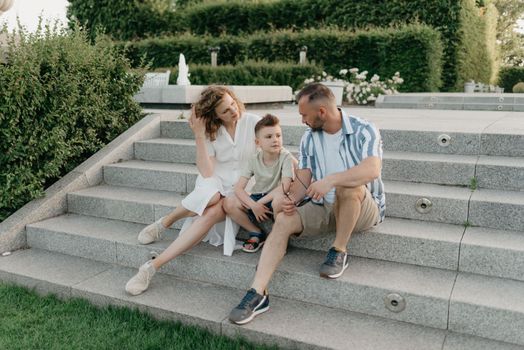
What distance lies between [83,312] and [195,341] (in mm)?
915

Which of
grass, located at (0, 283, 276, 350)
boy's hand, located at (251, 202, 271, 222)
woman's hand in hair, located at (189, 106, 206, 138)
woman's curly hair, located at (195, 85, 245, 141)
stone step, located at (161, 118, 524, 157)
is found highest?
woman's curly hair, located at (195, 85, 245, 141)

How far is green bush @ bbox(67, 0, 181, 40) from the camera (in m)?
18.6

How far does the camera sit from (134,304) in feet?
10.4

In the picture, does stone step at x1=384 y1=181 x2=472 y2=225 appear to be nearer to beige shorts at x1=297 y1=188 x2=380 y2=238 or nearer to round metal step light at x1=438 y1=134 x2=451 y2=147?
beige shorts at x1=297 y1=188 x2=380 y2=238

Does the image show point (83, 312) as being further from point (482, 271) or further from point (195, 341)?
point (482, 271)

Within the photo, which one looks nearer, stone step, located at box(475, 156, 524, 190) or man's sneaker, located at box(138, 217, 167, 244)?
stone step, located at box(475, 156, 524, 190)

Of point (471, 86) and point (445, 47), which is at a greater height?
point (445, 47)

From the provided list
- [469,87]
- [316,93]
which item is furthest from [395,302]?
[469,87]

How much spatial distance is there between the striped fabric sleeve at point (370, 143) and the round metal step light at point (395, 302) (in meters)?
0.86

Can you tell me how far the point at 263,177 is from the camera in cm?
346

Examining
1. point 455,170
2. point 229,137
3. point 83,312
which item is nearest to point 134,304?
point 83,312

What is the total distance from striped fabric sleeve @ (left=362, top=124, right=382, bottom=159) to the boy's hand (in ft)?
2.69

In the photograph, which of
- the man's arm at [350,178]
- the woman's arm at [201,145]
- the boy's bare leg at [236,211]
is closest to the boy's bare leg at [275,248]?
the man's arm at [350,178]

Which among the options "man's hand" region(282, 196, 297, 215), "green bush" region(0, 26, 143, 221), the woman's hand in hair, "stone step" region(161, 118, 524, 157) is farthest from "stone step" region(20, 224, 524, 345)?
"green bush" region(0, 26, 143, 221)
